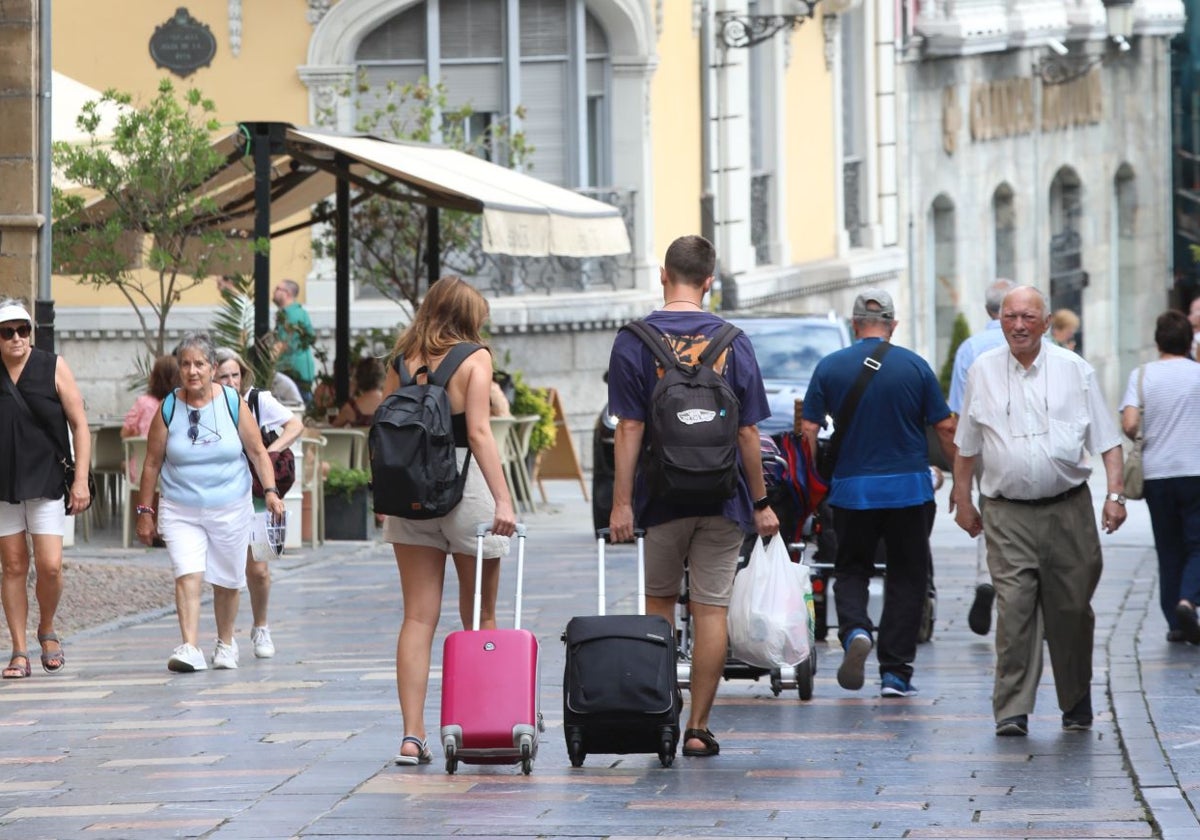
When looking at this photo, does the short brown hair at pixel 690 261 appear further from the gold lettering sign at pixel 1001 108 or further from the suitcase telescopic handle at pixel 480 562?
the gold lettering sign at pixel 1001 108

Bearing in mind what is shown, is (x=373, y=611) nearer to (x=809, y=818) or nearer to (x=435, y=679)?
(x=435, y=679)

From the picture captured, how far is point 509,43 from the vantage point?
24.9m

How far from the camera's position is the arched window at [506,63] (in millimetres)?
24906

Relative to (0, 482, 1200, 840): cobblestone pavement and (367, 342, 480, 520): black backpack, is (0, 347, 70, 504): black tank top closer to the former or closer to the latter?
(0, 482, 1200, 840): cobblestone pavement

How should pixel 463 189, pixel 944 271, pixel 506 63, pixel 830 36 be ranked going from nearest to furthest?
pixel 463 189
pixel 506 63
pixel 830 36
pixel 944 271

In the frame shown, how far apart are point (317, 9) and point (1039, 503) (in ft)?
54.9

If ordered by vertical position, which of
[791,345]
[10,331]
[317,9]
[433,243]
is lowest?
[10,331]

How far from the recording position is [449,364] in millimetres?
8383

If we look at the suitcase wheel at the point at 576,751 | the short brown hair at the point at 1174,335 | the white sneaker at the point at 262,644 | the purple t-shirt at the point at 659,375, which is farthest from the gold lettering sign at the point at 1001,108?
the suitcase wheel at the point at 576,751

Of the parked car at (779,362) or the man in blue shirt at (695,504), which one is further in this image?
the parked car at (779,362)

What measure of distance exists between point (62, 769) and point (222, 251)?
380 inches

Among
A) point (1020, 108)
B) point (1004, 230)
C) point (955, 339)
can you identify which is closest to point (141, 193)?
point (955, 339)

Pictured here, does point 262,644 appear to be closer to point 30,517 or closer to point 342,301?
point 30,517

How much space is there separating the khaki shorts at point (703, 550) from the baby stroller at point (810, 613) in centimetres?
46
